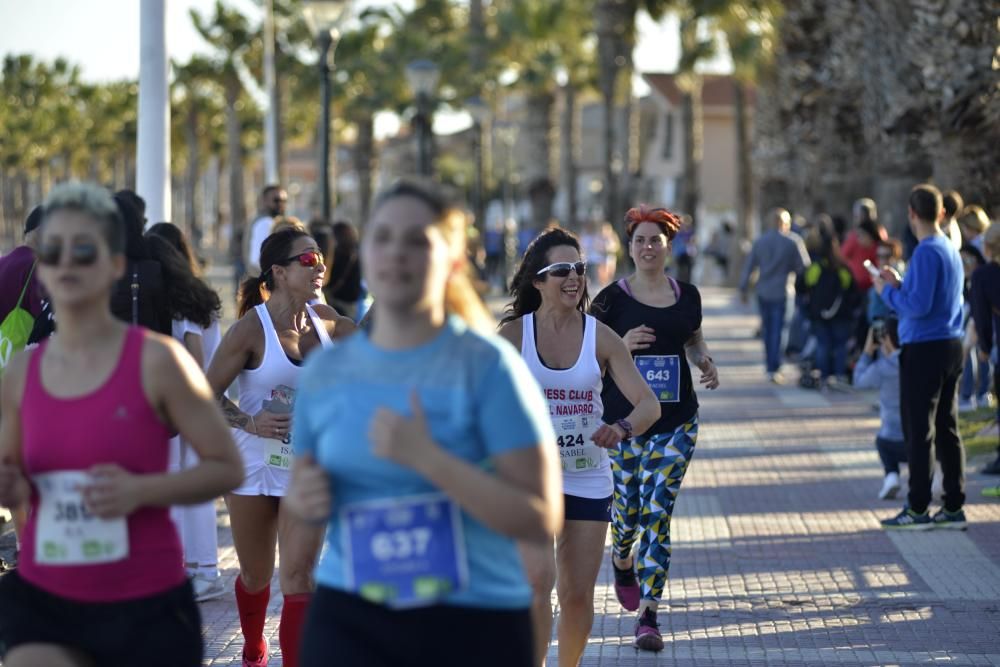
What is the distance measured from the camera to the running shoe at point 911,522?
10.3 m

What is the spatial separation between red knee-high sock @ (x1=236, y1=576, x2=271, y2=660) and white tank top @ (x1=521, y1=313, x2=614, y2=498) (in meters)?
1.26

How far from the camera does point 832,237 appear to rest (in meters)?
18.1

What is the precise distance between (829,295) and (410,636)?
15.1m

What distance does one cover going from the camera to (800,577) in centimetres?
895

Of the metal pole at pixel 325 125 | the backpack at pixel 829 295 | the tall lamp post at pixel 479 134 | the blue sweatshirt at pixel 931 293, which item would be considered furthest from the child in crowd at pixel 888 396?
the tall lamp post at pixel 479 134

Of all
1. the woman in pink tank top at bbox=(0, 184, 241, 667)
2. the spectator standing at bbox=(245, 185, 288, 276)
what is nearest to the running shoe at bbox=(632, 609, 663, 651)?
the woman in pink tank top at bbox=(0, 184, 241, 667)

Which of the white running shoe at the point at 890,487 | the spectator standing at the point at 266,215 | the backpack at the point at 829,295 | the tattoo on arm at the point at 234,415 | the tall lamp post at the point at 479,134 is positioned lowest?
the white running shoe at the point at 890,487

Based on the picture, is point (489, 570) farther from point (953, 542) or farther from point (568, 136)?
point (568, 136)

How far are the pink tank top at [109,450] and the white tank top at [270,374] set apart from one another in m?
2.42

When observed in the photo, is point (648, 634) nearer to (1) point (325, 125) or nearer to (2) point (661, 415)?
(2) point (661, 415)

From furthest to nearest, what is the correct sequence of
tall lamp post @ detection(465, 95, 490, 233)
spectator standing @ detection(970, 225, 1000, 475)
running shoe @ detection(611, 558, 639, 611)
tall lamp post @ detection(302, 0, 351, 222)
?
tall lamp post @ detection(465, 95, 490, 233), tall lamp post @ detection(302, 0, 351, 222), spectator standing @ detection(970, 225, 1000, 475), running shoe @ detection(611, 558, 639, 611)

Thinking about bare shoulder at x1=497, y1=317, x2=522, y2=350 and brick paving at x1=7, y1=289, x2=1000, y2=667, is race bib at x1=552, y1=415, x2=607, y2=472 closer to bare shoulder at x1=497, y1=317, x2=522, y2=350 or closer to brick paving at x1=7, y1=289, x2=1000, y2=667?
bare shoulder at x1=497, y1=317, x2=522, y2=350

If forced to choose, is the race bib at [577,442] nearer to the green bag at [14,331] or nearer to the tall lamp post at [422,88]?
the green bag at [14,331]

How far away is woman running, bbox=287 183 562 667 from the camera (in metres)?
3.35
